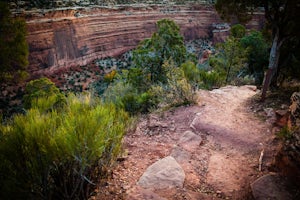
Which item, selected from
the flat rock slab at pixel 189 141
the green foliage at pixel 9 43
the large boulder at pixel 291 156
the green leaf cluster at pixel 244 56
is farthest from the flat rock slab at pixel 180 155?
the green leaf cluster at pixel 244 56

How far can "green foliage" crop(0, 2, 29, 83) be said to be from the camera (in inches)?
522

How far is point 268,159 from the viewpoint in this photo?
14.7 ft

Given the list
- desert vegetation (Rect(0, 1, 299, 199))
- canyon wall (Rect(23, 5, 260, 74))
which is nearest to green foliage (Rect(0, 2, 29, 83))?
desert vegetation (Rect(0, 1, 299, 199))

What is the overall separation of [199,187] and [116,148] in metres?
1.42

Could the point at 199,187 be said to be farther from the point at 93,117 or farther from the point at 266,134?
the point at 266,134

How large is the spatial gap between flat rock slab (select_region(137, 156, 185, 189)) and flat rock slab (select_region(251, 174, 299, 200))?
1.07m

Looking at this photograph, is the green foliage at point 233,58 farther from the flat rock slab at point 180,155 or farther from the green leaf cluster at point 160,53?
the flat rock slab at point 180,155

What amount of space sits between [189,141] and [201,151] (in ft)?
1.34

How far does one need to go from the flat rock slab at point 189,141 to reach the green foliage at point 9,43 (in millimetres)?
11569

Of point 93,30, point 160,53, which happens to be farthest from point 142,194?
point 93,30

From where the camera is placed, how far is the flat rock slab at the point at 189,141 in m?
5.07

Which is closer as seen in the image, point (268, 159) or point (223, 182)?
point (223, 182)

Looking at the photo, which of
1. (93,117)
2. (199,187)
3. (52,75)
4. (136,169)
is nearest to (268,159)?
(199,187)

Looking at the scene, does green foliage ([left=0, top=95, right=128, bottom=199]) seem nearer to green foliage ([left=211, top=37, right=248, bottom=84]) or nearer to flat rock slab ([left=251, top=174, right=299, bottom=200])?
flat rock slab ([left=251, top=174, right=299, bottom=200])
